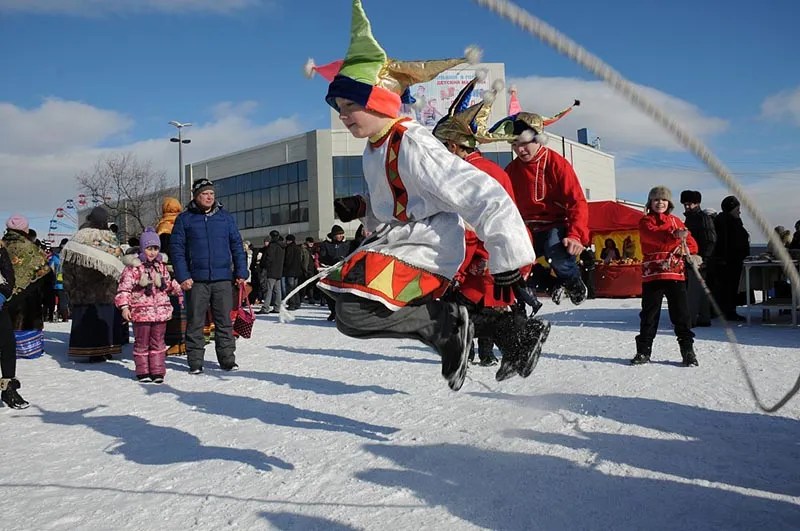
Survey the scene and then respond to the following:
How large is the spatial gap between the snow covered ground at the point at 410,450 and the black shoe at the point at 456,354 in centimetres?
57

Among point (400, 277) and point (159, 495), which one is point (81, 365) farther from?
point (400, 277)

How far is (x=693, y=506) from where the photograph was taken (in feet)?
9.13

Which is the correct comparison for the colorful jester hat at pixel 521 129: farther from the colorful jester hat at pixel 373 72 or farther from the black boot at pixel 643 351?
the black boot at pixel 643 351

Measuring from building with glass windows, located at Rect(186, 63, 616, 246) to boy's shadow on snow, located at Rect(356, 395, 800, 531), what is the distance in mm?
30521

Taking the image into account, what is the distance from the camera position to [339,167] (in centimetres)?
3797

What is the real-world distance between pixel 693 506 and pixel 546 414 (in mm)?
1701

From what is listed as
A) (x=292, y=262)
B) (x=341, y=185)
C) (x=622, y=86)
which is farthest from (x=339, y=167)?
(x=622, y=86)

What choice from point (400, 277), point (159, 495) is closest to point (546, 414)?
point (400, 277)

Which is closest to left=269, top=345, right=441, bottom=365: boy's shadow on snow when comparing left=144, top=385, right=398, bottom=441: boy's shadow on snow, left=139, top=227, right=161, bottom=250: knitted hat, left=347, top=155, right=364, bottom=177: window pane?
left=144, top=385, right=398, bottom=441: boy's shadow on snow

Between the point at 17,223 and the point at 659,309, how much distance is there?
23.6 ft

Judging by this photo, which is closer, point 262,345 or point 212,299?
point 212,299

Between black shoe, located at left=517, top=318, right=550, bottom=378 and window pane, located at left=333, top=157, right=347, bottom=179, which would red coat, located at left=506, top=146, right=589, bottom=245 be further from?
window pane, located at left=333, top=157, right=347, bottom=179

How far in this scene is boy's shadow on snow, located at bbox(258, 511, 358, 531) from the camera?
2.75 metres

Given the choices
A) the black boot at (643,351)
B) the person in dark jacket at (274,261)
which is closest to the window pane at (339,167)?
the person in dark jacket at (274,261)
